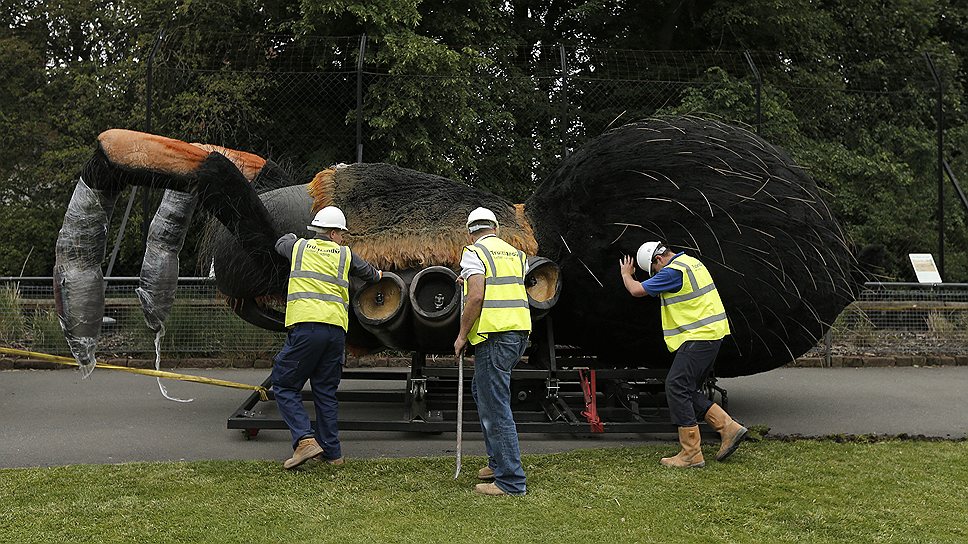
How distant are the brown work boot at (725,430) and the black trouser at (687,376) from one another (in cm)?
8

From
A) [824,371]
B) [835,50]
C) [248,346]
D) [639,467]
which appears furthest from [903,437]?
[835,50]

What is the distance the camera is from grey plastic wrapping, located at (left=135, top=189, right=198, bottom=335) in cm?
698

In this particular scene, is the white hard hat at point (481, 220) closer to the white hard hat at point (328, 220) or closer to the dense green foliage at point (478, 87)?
the white hard hat at point (328, 220)

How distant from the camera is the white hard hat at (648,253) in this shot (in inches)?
253

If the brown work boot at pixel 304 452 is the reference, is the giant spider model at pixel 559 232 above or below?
above

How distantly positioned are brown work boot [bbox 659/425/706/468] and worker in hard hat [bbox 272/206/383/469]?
2281 mm

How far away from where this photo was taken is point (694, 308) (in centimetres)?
623

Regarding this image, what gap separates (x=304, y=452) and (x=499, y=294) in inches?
65.9

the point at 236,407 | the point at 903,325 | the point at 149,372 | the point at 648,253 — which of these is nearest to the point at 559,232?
the point at 648,253

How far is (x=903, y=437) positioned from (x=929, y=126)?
552 inches

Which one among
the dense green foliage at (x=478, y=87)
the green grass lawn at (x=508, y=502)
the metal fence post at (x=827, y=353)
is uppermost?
the dense green foliage at (x=478, y=87)

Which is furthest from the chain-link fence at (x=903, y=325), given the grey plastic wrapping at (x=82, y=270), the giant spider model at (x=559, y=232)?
the grey plastic wrapping at (x=82, y=270)

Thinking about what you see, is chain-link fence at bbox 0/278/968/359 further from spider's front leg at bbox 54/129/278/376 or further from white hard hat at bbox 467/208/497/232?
white hard hat at bbox 467/208/497/232

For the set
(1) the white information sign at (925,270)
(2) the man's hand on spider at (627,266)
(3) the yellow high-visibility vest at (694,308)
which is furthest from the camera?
(1) the white information sign at (925,270)
